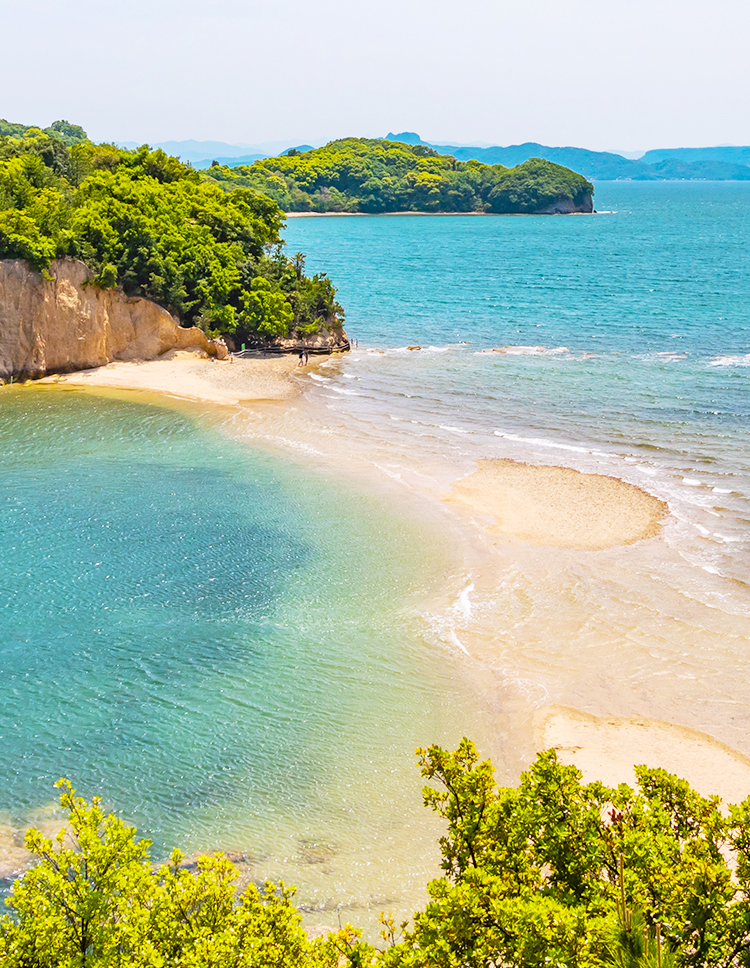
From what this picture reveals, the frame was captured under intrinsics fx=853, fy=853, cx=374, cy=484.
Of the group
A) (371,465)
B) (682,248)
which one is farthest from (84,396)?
(682,248)

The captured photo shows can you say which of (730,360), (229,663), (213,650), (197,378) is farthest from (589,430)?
(229,663)

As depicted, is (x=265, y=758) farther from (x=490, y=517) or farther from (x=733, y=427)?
(x=733, y=427)

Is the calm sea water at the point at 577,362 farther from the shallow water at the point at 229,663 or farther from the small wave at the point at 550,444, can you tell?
the shallow water at the point at 229,663

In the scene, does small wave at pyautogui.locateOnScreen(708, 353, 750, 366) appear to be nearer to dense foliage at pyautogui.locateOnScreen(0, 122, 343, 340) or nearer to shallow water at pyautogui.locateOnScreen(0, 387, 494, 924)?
dense foliage at pyautogui.locateOnScreen(0, 122, 343, 340)

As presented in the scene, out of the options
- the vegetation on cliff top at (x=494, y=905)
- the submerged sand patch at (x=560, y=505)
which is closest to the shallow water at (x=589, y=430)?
the submerged sand patch at (x=560, y=505)

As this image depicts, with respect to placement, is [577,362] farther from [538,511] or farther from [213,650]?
[213,650]
